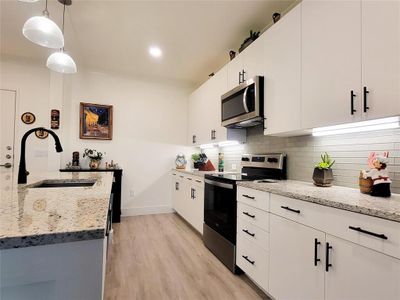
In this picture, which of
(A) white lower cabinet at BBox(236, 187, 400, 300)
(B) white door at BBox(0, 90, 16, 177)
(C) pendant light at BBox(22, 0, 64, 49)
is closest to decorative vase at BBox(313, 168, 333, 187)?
(A) white lower cabinet at BBox(236, 187, 400, 300)

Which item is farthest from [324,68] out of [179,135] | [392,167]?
[179,135]

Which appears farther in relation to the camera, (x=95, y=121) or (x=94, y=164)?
(x=95, y=121)

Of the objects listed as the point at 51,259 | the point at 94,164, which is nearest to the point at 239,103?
the point at 51,259

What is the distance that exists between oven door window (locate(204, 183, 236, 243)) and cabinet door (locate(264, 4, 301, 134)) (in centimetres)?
75

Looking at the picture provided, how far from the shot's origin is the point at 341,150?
1770 millimetres

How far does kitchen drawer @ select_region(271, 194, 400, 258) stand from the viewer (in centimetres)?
94

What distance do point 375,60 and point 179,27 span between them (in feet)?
6.62

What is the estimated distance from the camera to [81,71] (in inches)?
150

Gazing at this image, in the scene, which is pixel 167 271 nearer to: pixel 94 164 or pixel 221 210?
pixel 221 210

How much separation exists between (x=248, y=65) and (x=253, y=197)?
1.43 metres

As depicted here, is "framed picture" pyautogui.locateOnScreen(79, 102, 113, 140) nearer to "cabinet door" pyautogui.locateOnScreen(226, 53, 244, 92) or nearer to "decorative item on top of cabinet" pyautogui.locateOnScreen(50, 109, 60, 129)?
"decorative item on top of cabinet" pyautogui.locateOnScreen(50, 109, 60, 129)

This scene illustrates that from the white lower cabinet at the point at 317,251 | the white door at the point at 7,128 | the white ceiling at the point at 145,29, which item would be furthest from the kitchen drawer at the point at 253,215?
the white door at the point at 7,128

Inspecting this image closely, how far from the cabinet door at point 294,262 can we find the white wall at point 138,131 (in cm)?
294

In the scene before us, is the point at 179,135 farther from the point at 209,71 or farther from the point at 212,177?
the point at 212,177
